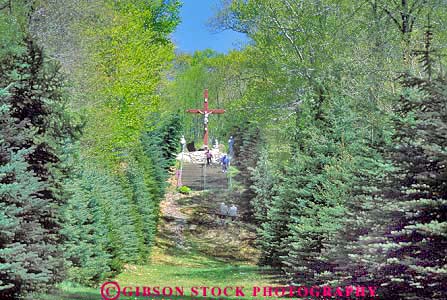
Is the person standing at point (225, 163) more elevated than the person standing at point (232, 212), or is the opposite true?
the person standing at point (225, 163)

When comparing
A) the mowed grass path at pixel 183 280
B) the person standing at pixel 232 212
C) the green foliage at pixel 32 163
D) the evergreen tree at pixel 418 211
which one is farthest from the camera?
the person standing at pixel 232 212

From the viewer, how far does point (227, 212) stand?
3688 cm

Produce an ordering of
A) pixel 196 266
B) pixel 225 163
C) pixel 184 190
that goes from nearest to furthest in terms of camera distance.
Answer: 1. pixel 196 266
2. pixel 184 190
3. pixel 225 163

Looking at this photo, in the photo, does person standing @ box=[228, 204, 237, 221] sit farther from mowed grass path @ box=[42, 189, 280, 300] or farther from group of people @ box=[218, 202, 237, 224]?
mowed grass path @ box=[42, 189, 280, 300]

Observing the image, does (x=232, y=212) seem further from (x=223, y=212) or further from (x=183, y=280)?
(x=183, y=280)

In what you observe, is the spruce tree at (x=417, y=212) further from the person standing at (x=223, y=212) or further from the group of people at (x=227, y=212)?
the person standing at (x=223, y=212)

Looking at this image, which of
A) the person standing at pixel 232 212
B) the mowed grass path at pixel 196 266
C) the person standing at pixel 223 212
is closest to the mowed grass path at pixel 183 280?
the mowed grass path at pixel 196 266

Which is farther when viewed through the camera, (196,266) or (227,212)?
(227,212)

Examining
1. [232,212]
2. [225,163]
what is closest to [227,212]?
[232,212]

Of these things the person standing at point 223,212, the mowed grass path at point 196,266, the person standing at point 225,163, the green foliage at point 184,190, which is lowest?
the mowed grass path at point 196,266

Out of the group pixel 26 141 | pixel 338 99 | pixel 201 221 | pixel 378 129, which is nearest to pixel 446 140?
pixel 378 129

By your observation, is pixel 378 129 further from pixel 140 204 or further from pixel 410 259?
pixel 140 204

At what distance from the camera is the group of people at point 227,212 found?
36312mm

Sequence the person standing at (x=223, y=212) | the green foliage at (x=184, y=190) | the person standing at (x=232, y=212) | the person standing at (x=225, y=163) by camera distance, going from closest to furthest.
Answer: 1. the person standing at (x=232, y=212)
2. the person standing at (x=223, y=212)
3. the green foliage at (x=184, y=190)
4. the person standing at (x=225, y=163)
